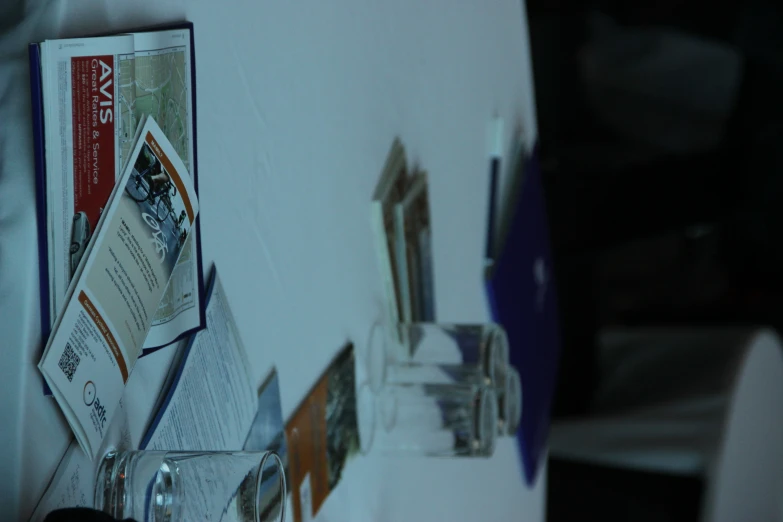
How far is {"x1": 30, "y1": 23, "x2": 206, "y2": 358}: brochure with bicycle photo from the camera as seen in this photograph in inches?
16.8

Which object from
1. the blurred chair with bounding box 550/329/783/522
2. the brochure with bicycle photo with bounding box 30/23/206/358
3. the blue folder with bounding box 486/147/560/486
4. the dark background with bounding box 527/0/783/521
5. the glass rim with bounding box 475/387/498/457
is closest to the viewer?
the brochure with bicycle photo with bounding box 30/23/206/358

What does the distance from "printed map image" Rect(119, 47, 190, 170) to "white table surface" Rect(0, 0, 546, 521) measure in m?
0.03

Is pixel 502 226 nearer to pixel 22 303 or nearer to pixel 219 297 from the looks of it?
pixel 219 297

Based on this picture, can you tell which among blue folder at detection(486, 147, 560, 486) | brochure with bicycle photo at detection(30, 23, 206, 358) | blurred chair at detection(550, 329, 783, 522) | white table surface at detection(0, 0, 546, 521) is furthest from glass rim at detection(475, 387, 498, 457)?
blurred chair at detection(550, 329, 783, 522)

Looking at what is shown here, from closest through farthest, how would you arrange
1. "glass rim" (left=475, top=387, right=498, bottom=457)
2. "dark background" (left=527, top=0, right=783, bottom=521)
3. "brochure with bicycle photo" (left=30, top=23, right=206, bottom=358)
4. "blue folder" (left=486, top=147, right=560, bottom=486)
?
"brochure with bicycle photo" (left=30, top=23, right=206, bottom=358) < "glass rim" (left=475, top=387, right=498, bottom=457) < "blue folder" (left=486, top=147, right=560, bottom=486) < "dark background" (left=527, top=0, right=783, bottom=521)

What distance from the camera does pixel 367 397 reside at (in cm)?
97

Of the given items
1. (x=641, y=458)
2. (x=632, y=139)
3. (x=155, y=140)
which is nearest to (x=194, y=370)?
(x=155, y=140)

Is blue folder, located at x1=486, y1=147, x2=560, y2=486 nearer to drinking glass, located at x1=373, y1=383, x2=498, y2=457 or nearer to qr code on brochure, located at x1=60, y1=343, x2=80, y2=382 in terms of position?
drinking glass, located at x1=373, y1=383, x2=498, y2=457

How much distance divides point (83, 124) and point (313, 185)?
390 millimetres

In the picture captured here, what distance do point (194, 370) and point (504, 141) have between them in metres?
1.05

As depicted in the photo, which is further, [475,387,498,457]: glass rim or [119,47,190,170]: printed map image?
[475,387,498,457]: glass rim

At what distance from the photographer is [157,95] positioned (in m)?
0.52

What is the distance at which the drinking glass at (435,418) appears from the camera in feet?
3.30

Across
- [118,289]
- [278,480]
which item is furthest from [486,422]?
[118,289]
